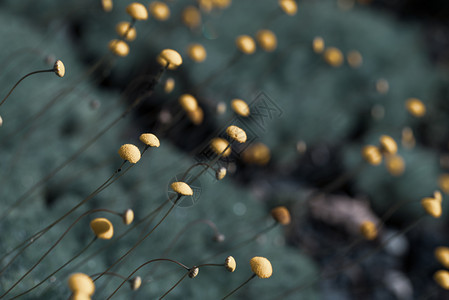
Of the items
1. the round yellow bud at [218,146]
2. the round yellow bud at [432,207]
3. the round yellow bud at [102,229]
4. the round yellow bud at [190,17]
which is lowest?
the round yellow bud at [190,17]

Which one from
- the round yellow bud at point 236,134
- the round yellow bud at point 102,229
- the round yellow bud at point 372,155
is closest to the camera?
the round yellow bud at point 102,229

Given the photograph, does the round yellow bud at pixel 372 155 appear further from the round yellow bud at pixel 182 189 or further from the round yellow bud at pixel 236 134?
the round yellow bud at pixel 182 189

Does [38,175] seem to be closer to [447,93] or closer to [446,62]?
[447,93]

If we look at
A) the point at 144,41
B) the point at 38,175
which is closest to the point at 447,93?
the point at 144,41

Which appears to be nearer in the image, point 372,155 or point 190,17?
point 372,155

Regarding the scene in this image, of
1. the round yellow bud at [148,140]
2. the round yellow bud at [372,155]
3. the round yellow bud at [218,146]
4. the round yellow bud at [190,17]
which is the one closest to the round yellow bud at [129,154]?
the round yellow bud at [148,140]

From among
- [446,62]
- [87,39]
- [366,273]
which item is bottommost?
[366,273]

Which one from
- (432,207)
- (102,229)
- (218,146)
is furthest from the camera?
(432,207)

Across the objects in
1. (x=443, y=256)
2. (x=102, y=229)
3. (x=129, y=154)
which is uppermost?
(x=129, y=154)

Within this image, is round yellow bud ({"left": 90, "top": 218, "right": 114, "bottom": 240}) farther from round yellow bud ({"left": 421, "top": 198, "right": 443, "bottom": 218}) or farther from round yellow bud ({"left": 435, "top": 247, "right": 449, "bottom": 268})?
round yellow bud ({"left": 435, "top": 247, "right": 449, "bottom": 268})

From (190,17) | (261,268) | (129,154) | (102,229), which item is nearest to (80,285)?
(102,229)

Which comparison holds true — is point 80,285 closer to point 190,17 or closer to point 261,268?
point 261,268
